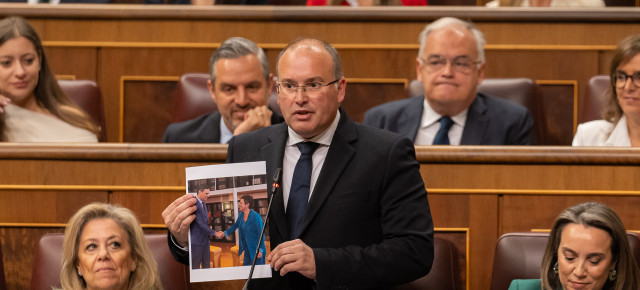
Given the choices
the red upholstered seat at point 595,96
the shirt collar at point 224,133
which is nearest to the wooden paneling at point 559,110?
the red upholstered seat at point 595,96

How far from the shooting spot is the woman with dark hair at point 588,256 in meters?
1.42

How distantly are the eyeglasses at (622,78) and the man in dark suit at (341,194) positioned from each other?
2.73 ft

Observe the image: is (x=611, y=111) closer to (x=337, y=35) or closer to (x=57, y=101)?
(x=337, y=35)

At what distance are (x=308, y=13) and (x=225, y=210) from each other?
4.12 feet

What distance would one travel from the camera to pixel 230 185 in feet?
4.05

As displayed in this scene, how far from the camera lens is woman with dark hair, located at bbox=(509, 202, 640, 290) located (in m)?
1.42

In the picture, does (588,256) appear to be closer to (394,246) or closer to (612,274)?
(612,274)

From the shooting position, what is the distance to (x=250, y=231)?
1.24 m

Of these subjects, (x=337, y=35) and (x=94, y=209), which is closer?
(x=94, y=209)

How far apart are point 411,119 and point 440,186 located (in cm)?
45

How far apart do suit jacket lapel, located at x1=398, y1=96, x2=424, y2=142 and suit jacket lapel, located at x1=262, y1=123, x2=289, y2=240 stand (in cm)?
71

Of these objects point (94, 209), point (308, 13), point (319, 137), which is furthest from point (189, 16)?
point (319, 137)

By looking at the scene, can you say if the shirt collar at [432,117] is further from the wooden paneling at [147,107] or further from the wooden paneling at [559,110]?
the wooden paneling at [147,107]

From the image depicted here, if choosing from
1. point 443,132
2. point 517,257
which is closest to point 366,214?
point 517,257
